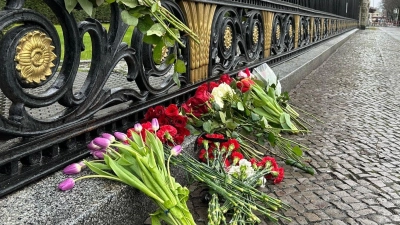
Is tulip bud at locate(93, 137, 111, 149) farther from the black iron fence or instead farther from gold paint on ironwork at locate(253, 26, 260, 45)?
gold paint on ironwork at locate(253, 26, 260, 45)

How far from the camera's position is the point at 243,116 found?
3199 mm

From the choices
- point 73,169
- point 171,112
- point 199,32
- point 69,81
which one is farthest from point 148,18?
point 199,32

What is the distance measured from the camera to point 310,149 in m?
3.38

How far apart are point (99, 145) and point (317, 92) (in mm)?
4463

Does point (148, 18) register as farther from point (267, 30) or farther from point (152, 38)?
point (267, 30)

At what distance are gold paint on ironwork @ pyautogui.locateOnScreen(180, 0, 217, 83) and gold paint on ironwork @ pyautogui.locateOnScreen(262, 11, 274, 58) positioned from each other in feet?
6.74

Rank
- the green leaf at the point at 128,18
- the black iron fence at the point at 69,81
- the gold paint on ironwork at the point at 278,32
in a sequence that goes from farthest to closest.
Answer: the gold paint on ironwork at the point at 278,32, the green leaf at the point at 128,18, the black iron fence at the point at 69,81

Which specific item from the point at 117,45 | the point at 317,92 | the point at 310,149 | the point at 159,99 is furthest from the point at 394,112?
the point at 117,45

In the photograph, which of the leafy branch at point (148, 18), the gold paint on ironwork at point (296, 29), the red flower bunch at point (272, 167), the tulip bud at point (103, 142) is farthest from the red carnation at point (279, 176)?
the gold paint on ironwork at point (296, 29)

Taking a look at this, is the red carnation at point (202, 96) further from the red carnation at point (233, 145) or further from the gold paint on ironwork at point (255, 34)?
the gold paint on ironwork at point (255, 34)

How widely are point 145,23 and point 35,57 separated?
0.60 meters

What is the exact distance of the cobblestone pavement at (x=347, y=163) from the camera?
234cm

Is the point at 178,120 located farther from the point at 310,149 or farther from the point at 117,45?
the point at 310,149

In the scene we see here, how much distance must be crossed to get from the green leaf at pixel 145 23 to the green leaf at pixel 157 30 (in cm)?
3
